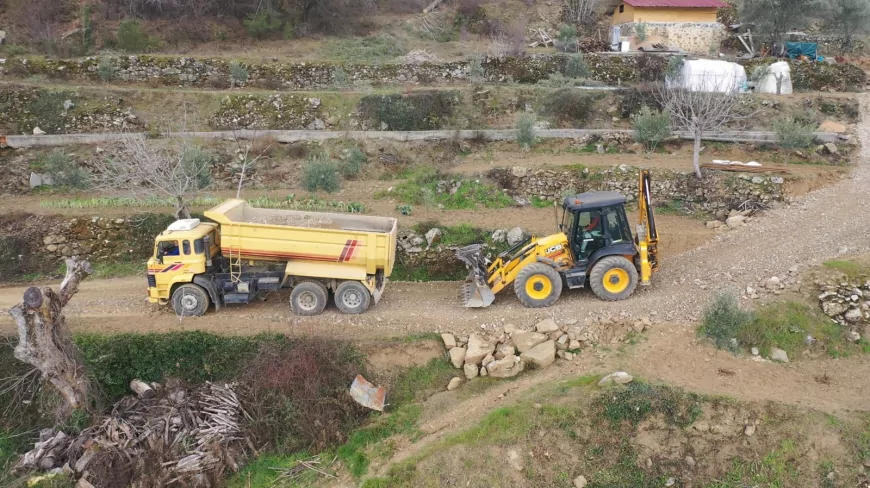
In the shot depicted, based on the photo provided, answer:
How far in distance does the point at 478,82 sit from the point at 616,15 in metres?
13.3

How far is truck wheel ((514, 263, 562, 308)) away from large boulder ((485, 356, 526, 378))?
1.86m

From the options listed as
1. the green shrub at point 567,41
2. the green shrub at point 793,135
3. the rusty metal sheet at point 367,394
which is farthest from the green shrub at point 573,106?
the rusty metal sheet at point 367,394

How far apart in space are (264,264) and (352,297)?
2.07m

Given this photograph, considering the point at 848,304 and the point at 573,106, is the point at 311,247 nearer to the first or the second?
the point at 848,304

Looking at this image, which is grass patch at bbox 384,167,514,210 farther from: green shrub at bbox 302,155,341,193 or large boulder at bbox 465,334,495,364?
large boulder at bbox 465,334,495,364

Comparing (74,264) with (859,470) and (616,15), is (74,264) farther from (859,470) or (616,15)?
(616,15)

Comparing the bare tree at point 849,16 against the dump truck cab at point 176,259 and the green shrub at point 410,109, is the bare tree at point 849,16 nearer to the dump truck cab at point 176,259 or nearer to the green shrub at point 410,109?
the green shrub at point 410,109

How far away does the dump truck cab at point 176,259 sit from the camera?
11.8m

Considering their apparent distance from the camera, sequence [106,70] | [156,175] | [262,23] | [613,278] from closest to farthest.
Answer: [613,278] → [156,175] → [106,70] → [262,23]

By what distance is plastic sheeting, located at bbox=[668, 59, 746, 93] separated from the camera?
22.9 metres

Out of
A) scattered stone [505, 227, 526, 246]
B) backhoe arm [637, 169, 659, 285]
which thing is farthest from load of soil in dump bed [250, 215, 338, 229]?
backhoe arm [637, 169, 659, 285]

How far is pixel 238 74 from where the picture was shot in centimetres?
2520

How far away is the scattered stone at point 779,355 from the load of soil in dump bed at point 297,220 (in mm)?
9206

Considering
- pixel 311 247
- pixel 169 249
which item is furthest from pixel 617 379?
pixel 169 249
